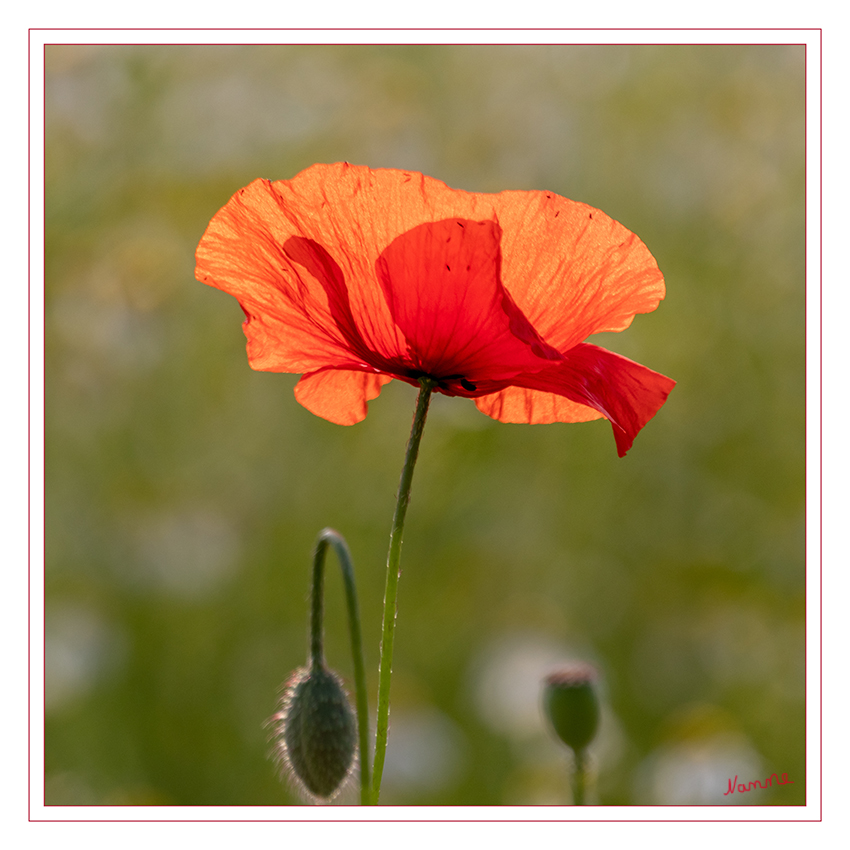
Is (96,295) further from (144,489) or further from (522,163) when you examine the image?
(522,163)

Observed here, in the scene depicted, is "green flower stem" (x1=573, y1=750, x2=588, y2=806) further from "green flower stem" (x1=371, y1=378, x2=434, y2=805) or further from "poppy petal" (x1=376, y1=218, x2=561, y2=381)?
"poppy petal" (x1=376, y1=218, x2=561, y2=381)

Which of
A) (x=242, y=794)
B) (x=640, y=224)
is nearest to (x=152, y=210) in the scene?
(x=640, y=224)
